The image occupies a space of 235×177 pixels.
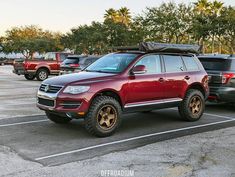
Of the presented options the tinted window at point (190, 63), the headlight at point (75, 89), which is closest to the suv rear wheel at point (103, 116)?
the headlight at point (75, 89)

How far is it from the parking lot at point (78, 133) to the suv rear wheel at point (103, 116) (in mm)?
172

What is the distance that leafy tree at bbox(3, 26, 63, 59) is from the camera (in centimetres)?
6969

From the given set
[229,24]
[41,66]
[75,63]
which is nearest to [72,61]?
[75,63]

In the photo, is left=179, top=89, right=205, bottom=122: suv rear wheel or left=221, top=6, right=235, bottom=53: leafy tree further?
left=221, top=6, right=235, bottom=53: leafy tree

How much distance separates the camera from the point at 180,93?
888cm

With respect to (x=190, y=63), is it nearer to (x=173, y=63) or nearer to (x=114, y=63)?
(x=173, y=63)

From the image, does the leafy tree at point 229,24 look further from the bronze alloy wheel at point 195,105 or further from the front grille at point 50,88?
the front grille at point 50,88

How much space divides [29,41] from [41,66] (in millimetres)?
51257

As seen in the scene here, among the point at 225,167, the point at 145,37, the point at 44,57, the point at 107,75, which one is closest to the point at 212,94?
the point at 107,75

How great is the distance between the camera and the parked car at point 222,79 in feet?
33.8

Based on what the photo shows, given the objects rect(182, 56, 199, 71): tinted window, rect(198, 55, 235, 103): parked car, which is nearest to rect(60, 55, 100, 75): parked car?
rect(198, 55, 235, 103): parked car

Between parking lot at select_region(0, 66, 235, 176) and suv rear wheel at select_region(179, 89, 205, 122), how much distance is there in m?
0.18

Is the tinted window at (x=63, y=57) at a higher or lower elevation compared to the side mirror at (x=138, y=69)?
higher

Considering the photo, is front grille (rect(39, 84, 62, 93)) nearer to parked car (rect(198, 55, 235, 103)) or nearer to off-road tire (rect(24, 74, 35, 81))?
parked car (rect(198, 55, 235, 103))
